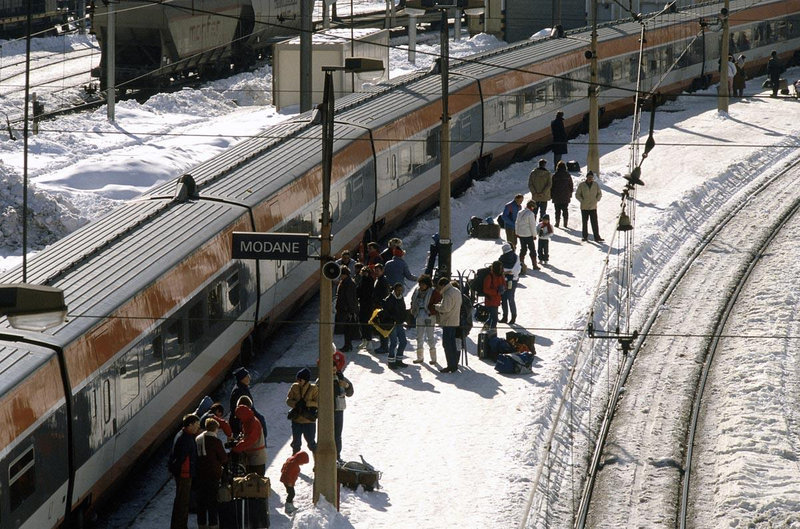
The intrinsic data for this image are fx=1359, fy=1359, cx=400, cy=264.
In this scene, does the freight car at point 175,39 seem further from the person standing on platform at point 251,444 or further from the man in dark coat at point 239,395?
the person standing on platform at point 251,444

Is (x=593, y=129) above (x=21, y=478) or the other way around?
above

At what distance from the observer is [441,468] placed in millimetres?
16891

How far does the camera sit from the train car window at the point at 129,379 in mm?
15695

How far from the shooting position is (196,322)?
1805 centimetres

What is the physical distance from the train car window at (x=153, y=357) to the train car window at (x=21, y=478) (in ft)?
9.94

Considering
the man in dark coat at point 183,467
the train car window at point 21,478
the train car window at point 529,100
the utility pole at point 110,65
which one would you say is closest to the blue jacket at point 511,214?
the train car window at point 529,100

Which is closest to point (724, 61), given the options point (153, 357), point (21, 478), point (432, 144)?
point (432, 144)

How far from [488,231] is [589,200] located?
2208 millimetres

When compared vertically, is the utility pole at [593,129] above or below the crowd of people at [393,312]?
above

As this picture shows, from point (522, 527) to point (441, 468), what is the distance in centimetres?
216

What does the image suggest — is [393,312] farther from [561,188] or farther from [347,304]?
[561,188]

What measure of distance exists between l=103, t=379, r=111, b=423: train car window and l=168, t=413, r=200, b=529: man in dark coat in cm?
96

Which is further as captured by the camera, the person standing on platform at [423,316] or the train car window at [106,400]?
the person standing on platform at [423,316]

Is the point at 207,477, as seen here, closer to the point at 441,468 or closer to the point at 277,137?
the point at 441,468
